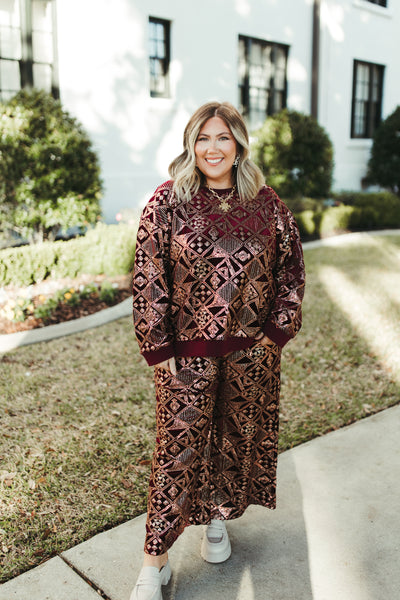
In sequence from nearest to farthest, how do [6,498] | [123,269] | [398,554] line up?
1. [398,554]
2. [6,498]
3. [123,269]

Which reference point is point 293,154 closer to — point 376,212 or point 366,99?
point 376,212

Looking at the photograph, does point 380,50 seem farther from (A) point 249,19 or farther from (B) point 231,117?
(B) point 231,117

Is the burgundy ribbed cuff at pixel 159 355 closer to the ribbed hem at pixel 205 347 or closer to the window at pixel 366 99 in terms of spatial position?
the ribbed hem at pixel 205 347

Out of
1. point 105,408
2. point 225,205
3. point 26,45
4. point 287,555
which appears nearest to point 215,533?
point 287,555

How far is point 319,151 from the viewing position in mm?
12062

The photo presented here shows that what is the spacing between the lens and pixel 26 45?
8.57 m

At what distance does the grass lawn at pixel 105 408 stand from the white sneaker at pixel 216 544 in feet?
1.63

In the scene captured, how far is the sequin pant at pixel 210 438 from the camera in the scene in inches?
86.9

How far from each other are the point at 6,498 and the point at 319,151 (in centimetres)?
1065

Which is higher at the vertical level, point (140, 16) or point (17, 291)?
point (140, 16)

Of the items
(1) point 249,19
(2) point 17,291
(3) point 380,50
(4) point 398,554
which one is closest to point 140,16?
(1) point 249,19

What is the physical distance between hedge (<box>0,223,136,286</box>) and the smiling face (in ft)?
14.8

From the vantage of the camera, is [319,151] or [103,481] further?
[319,151]

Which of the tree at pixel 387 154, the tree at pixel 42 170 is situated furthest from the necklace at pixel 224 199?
the tree at pixel 387 154
